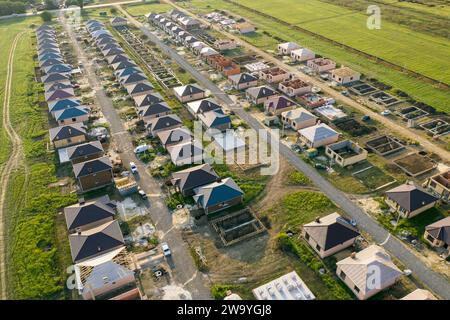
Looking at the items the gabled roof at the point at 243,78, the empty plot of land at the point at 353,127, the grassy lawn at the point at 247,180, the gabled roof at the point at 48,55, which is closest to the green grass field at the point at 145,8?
the gabled roof at the point at 48,55

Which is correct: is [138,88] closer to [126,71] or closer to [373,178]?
[126,71]

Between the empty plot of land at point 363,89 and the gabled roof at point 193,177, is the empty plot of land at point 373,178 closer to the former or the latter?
the gabled roof at point 193,177

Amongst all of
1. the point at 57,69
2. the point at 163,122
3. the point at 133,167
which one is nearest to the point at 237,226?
the point at 133,167

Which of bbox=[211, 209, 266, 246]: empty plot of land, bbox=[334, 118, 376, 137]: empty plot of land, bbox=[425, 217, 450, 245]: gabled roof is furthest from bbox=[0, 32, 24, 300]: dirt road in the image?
bbox=[334, 118, 376, 137]: empty plot of land
